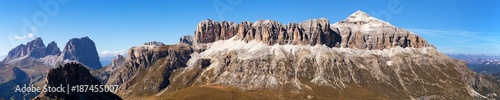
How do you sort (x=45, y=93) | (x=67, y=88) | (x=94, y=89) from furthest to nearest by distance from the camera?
(x=94, y=89)
(x=67, y=88)
(x=45, y=93)

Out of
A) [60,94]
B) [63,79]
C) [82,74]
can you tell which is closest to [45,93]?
[60,94]

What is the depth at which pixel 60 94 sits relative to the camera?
16938cm

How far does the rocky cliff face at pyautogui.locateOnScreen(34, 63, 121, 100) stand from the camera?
168125mm

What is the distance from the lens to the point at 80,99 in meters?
174

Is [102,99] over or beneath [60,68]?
beneath

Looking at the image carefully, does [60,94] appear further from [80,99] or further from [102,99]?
[102,99]

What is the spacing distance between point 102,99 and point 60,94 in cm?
2103

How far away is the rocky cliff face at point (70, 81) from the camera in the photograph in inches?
6619

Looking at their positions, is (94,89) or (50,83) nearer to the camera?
(50,83)

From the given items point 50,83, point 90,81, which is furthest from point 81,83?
point 50,83

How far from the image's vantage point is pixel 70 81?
187 m

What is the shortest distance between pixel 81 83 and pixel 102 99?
50.0 feet

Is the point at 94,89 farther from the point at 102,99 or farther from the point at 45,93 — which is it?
the point at 45,93

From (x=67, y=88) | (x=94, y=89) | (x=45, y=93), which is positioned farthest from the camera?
(x=94, y=89)
